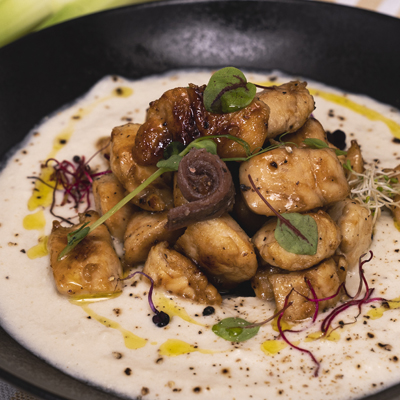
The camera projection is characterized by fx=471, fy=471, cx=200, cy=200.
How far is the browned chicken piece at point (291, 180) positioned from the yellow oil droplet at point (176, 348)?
2.96 ft

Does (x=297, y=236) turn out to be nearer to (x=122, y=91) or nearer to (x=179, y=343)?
(x=179, y=343)

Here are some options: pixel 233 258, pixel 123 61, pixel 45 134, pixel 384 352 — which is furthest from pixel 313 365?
pixel 123 61

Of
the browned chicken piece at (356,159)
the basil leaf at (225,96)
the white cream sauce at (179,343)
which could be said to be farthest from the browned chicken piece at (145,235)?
the browned chicken piece at (356,159)

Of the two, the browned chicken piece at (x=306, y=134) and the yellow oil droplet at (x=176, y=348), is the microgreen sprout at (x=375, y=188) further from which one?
the yellow oil droplet at (x=176, y=348)

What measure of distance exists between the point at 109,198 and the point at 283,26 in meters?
3.05

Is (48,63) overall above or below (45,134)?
above

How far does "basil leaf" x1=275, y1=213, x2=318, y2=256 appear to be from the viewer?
2803 millimetres

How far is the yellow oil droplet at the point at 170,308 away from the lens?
9.68 ft

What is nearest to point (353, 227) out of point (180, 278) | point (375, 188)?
point (375, 188)

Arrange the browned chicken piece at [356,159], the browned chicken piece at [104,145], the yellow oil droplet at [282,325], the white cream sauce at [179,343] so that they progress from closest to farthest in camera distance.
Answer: the white cream sauce at [179,343] → the yellow oil droplet at [282,325] → the browned chicken piece at [356,159] → the browned chicken piece at [104,145]

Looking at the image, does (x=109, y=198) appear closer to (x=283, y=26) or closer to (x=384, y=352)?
(x=384, y=352)

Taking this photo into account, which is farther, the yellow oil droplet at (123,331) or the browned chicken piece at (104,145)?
the browned chicken piece at (104,145)

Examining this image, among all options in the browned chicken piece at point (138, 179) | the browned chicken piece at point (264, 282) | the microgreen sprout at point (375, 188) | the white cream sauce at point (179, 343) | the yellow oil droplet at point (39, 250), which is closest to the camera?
the white cream sauce at point (179, 343)

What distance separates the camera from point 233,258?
2.93 metres
